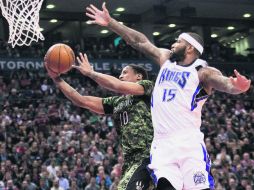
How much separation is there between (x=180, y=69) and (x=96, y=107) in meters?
1.52

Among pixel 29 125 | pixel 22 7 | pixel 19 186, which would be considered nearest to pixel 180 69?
pixel 22 7

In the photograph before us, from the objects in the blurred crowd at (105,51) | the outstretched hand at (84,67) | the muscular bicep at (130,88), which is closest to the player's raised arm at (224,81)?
the muscular bicep at (130,88)

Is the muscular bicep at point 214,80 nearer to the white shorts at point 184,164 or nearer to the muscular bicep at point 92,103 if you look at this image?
the white shorts at point 184,164

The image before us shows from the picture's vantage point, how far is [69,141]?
1875cm

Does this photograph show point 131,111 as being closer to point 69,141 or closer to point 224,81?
point 224,81

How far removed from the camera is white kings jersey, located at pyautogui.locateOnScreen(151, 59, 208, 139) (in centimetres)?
589

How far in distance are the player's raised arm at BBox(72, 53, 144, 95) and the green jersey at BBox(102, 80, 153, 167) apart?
7.1 inches

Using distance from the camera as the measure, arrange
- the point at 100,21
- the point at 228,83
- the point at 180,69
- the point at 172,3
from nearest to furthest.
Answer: the point at 228,83 → the point at 180,69 → the point at 100,21 → the point at 172,3

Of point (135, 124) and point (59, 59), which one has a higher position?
point (59, 59)

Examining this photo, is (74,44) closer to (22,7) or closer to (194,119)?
(22,7)

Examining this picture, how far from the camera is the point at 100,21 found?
6555 mm

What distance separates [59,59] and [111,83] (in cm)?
98

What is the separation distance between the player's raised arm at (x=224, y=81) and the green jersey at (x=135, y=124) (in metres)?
0.93

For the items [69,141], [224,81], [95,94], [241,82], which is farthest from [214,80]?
[95,94]
